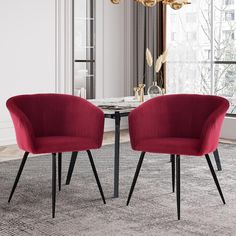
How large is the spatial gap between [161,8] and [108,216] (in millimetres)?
4447

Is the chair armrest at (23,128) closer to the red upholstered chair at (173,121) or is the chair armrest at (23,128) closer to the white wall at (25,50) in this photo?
the red upholstered chair at (173,121)

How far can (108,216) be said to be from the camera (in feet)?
11.5

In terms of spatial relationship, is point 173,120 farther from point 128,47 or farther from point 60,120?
point 128,47

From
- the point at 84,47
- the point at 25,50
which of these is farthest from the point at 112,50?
the point at 25,50

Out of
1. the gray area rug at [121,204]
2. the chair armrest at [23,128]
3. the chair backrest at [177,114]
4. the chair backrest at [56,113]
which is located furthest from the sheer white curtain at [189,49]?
the chair armrest at [23,128]

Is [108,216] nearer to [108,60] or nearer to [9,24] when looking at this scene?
[9,24]

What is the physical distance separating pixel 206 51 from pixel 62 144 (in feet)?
12.4

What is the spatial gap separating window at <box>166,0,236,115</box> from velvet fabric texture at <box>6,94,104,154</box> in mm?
3347

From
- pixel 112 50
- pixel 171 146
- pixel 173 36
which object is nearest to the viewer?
pixel 171 146

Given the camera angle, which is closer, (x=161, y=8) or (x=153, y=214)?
(x=153, y=214)

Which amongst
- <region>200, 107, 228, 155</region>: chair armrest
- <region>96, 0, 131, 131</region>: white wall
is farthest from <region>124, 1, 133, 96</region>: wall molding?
<region>200, 107, 228, 155</region>: chair armrest

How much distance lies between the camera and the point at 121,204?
380 centimetres

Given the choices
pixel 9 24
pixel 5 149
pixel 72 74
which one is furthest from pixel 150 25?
pixel 5 149

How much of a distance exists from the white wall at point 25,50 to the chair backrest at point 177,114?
2.86 m
